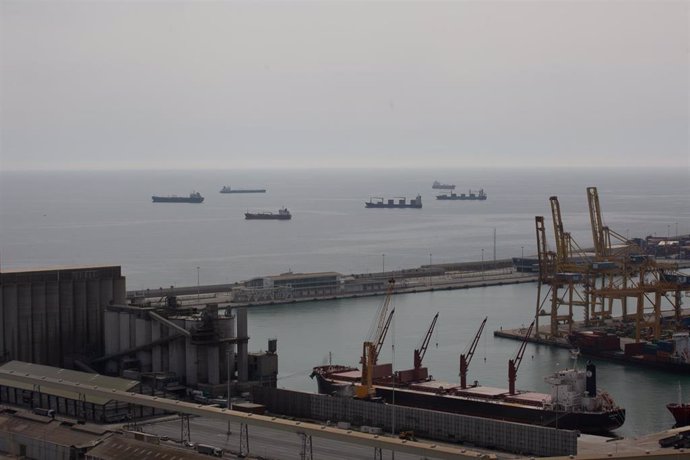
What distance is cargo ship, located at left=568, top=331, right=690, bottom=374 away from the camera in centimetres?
4300

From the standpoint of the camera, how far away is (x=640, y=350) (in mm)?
44812

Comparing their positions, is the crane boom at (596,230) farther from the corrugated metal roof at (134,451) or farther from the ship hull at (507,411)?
the corrugated metal roof at (134,451)

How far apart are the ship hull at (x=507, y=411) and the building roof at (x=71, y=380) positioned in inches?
244

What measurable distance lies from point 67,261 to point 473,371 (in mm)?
50365

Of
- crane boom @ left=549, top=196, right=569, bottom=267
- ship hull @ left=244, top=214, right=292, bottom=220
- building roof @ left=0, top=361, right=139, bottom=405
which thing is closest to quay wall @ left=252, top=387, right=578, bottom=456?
building roof @ left=0, top=361, right=139, bottom=405

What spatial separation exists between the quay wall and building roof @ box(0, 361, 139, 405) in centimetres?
366

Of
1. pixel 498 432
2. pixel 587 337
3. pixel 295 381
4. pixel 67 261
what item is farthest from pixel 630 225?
pixel 498 432

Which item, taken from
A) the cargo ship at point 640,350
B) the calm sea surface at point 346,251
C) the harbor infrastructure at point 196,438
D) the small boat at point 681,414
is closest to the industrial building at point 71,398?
the harbor infrastructure at point 196,438

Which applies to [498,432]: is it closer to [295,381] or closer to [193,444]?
[193,444]

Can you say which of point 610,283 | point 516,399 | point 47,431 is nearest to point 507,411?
point 516,399

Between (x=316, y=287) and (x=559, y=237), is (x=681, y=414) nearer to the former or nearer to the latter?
(x=559, y=237)

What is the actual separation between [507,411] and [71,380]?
12.2m

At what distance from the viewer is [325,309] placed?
198ft

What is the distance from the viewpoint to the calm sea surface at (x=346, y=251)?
4350 cm
